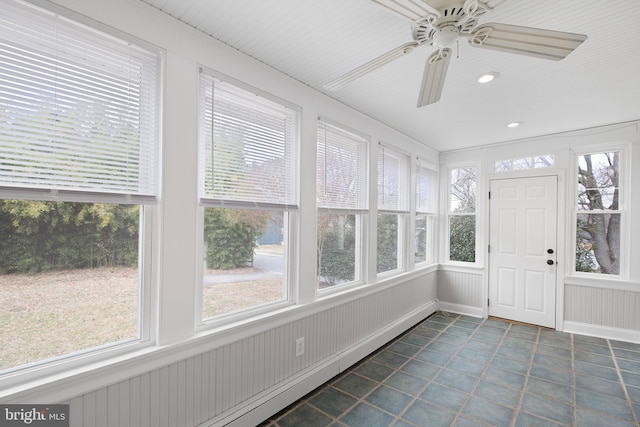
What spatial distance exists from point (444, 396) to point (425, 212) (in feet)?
8.82

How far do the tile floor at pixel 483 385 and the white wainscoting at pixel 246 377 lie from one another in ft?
0.48

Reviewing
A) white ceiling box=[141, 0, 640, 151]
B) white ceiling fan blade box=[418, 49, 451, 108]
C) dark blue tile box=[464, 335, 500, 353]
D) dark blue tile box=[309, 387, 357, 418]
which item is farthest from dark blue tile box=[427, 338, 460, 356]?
white ceiling fan blade box=[418, 49, 451, 108]

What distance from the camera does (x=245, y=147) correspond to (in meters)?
2.13

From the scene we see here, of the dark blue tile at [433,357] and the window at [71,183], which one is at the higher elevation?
the window at [71,183]

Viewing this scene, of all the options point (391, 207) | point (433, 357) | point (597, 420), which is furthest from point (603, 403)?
point (391, 207)

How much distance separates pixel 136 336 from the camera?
1671 millimetres

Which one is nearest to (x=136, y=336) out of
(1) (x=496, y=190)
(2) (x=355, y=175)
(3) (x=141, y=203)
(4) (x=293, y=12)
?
(3) (x=141, y=203)

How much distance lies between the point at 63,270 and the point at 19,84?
2.75ft

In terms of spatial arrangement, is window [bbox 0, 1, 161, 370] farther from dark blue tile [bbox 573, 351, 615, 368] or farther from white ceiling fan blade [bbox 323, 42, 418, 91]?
dark blue tile [bbox 573, 351, 615, 368]

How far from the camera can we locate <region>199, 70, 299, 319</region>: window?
197 centimetres

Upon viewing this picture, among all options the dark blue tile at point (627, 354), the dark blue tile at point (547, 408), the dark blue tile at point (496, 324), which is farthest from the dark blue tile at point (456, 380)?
the dark blue tile at point (627, 354)

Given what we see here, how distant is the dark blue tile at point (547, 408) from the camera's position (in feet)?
7.33

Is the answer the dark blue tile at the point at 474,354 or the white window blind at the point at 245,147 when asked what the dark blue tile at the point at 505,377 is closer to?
the dark blue tile at the point at 474,354

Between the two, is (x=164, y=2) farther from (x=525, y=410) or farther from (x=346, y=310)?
(x=525, y=410)
